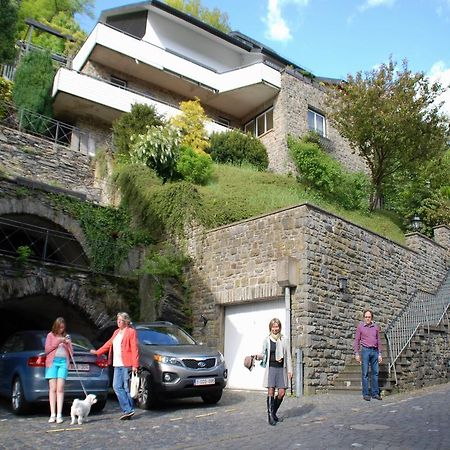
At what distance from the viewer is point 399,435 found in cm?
622

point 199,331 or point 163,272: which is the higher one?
point 163,272

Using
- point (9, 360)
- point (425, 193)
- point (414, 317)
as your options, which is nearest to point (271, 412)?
point (9, 360)

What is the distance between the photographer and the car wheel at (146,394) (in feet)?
29.8

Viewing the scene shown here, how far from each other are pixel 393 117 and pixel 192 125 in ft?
28.5

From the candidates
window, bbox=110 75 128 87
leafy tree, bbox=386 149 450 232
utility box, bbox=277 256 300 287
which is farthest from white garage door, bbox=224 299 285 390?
window, bbox=110 75 128 87

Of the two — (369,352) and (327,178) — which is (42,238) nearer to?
(369,352)

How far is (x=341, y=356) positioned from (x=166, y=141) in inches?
415

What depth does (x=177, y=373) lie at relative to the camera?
355 inches

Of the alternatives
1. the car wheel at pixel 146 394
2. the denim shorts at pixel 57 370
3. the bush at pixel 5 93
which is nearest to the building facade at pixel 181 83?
the bush at pixel 5 93

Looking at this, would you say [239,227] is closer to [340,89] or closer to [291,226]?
[291,226]

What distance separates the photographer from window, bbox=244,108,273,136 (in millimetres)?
27109

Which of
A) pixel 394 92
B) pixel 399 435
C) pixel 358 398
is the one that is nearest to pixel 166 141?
pixel 394 92

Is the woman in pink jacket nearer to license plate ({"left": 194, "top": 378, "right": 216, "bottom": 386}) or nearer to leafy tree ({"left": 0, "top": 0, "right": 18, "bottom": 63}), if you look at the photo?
license plate ({"left": 194, "top": 378, "right": 216, "bottom": 386})

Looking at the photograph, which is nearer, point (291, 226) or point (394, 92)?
point (291, 226)
